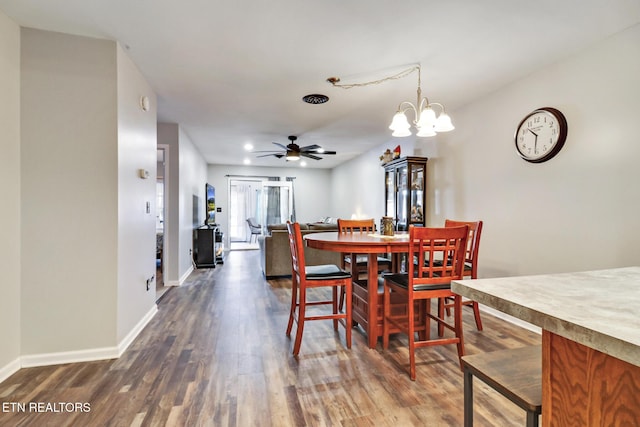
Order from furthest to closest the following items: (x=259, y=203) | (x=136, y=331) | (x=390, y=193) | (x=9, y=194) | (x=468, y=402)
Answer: (x=259, y=203), (x=390, y=193), (x=136, y=331), (x=9, y=194), (x=468, y=402)

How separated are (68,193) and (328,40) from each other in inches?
86.6

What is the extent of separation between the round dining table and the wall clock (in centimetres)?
149

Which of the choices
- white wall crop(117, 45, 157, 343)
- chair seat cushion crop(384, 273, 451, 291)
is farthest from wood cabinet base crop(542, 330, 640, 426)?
white wall crop(117, 45, 157, 343)

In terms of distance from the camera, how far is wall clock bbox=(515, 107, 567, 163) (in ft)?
8.63

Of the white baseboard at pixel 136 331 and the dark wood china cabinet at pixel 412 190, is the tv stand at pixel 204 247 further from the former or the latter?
the dark wood china cabinet at pixel 412 190

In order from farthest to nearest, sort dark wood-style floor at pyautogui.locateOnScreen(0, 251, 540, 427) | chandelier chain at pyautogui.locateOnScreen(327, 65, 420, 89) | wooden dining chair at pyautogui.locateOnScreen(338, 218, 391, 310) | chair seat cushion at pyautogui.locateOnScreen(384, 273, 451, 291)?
wooden dining chair at pyautogui.locateOnScreen(338, 218, 391, 310) → chandelier chain at pyautogui.locateOnScreen(327, 65, 420, 89) → chair seat cushion at pyautogui.locateOnScreen(384, 273, 451, 291) → dark wood-style floor at pyautogui.locateOnScreen(0, 251, 540, 427)

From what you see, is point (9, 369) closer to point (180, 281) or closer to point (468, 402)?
point (180, 281)

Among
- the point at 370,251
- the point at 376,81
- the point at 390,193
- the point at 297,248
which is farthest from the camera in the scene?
the point at 390,193

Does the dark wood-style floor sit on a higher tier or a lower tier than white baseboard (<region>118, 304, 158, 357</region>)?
lower

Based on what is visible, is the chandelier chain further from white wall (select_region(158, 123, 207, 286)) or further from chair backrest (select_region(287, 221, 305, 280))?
white wall (select_region(158, 123, 207, 286))

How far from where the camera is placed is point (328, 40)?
2.29 meters

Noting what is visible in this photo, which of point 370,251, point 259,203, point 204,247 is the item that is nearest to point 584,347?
point 370,251

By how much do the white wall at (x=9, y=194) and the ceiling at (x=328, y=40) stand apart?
242 millimetres

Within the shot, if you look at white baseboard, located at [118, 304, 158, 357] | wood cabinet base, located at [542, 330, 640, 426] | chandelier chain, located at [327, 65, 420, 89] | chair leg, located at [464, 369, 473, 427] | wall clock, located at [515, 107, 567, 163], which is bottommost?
white baseboard, located at [118, 304, 158, 357]
